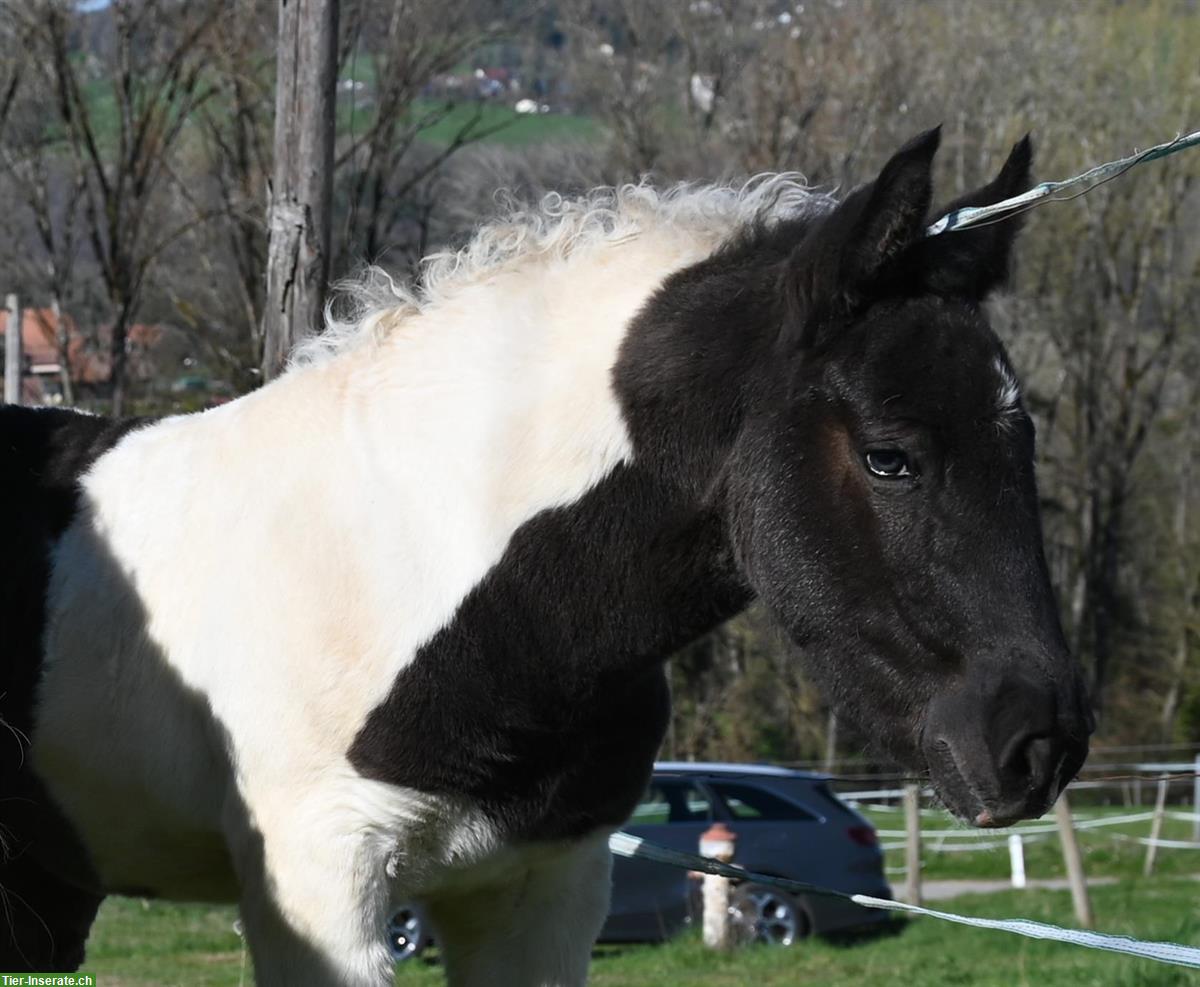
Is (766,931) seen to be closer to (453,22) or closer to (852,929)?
(852,929)

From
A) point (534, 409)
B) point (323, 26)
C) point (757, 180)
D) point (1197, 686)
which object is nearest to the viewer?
point (534, 409)

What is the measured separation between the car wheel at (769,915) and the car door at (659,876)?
595mm

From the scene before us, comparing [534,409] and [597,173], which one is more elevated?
[597,173]

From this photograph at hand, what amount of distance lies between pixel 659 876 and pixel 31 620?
376 inches

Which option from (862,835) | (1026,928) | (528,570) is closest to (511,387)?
(528,570)

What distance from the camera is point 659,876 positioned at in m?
12.7

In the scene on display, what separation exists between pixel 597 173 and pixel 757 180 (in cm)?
2123

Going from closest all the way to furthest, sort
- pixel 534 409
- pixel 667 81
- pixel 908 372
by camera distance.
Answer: pixel 908 372
pixel 534 409
pixel 667 81

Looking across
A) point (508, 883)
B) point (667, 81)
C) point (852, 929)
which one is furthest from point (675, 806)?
point (667, 81)

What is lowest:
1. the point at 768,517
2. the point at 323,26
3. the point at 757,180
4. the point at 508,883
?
the point at 508,883

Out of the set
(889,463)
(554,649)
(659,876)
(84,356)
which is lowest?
(659,876)

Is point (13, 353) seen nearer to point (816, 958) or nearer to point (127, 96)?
point (127, 96)

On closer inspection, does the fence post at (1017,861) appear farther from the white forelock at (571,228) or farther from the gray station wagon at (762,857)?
the white forelock at (571,228)

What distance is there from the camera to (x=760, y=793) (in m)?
13.1
